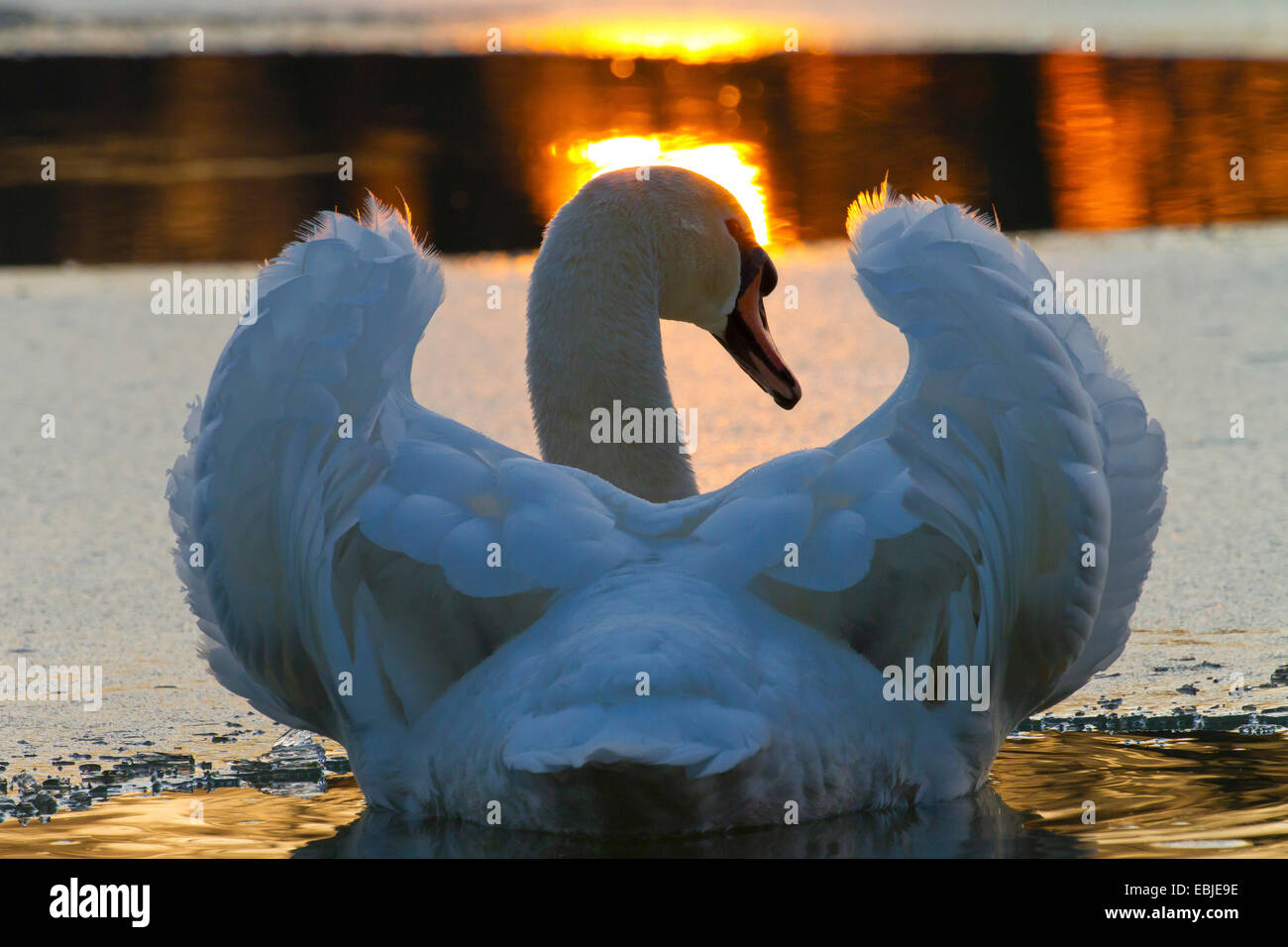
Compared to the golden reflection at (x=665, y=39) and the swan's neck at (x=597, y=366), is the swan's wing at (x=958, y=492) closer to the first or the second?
the swan's neck at (x=597, y=366)

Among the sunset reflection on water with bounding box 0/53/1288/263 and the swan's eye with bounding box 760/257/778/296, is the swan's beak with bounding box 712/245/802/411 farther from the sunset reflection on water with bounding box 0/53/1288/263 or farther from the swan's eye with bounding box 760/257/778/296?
the sunset reflection on water with bounding box 0/53/1288/263

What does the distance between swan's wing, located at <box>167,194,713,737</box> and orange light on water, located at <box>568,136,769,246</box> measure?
314 inches

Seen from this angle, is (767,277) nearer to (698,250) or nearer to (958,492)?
(698,250)

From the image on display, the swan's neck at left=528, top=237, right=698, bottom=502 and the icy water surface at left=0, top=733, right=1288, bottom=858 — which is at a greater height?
the swan's neck at left=528, top=237, right=698, bottom=502

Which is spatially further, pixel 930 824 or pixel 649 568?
pixel 930 824

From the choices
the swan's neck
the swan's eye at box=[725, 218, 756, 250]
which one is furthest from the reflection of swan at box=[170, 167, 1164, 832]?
the swan's eye at box=[725, 218, 756, 250]

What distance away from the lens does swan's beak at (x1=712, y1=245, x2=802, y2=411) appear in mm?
5887

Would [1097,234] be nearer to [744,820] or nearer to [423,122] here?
[423,122]

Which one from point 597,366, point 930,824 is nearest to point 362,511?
point 930,824

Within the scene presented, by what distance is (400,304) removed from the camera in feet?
14.3

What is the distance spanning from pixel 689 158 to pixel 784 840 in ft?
32.7

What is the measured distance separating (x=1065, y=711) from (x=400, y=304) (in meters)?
1.99

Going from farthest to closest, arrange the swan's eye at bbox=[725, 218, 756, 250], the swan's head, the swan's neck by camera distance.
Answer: the swan's eye at bbox=[725, 218, 756, 250]
the swan's head
the swan's neck

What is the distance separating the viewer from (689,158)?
1347cm
